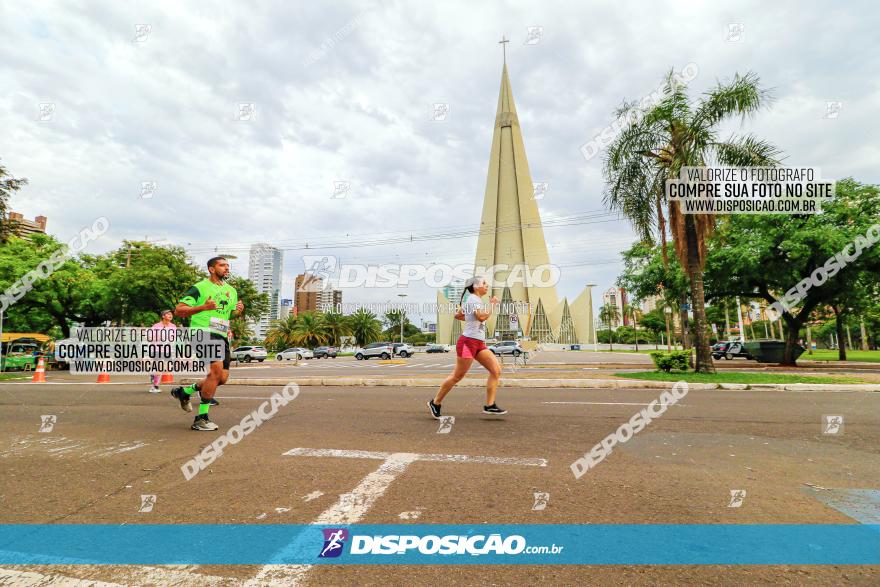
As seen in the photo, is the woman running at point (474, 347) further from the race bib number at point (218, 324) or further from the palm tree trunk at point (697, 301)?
the palm tree trunk at point (697, 301)

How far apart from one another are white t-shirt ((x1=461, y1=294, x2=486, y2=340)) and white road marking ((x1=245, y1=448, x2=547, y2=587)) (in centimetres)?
225

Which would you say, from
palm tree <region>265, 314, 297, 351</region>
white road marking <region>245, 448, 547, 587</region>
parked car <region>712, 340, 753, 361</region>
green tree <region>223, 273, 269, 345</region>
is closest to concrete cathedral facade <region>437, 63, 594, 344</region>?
palm tree <region>265, 314, 297, 351</region>

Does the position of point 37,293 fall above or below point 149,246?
below

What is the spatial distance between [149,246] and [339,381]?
2803 cm

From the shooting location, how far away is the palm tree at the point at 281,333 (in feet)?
202

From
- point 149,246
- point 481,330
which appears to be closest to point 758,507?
point 481,330

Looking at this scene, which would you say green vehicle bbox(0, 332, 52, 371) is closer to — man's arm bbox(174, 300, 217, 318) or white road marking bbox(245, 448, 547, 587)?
man's arm bbox(174, 300, 217, 318)

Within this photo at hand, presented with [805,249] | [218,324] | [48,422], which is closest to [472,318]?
[218,324]

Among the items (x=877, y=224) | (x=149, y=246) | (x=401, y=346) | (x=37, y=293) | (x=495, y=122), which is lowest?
(x=401, y=346)

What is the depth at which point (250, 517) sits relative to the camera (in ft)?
8.48

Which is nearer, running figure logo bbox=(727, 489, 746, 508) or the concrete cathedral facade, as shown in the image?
running figure logo bbox=(727, 489, 746, 508)

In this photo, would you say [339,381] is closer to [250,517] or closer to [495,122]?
[250,517]

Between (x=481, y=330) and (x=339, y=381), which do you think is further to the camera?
(x=339, y=381)

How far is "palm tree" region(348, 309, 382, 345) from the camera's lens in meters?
66.1
